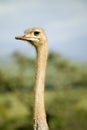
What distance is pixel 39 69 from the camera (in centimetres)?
295

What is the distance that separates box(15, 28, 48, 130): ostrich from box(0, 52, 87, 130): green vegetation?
7.97 m

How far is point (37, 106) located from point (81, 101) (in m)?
9.18

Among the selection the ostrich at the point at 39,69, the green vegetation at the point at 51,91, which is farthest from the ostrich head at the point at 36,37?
the green vegetation at the point at 51,91

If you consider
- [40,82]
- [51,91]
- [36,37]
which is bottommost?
[51,91]

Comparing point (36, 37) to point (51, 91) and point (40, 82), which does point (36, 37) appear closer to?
point (40, 82)

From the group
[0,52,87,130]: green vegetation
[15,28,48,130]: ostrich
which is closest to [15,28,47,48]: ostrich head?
[15,28,48,130]: ostrich

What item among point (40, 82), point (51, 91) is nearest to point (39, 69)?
point (40, 82)

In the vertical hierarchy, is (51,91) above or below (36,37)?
below

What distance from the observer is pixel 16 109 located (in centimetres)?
1141

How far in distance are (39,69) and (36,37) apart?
0.48 ft

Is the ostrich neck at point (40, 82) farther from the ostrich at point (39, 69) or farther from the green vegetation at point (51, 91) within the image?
the green vegetation at point (51, 91)

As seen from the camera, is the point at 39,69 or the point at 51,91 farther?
the point at 51,91

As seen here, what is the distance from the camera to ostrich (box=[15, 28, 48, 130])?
9.46 feet

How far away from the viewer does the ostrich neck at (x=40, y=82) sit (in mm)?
2896
